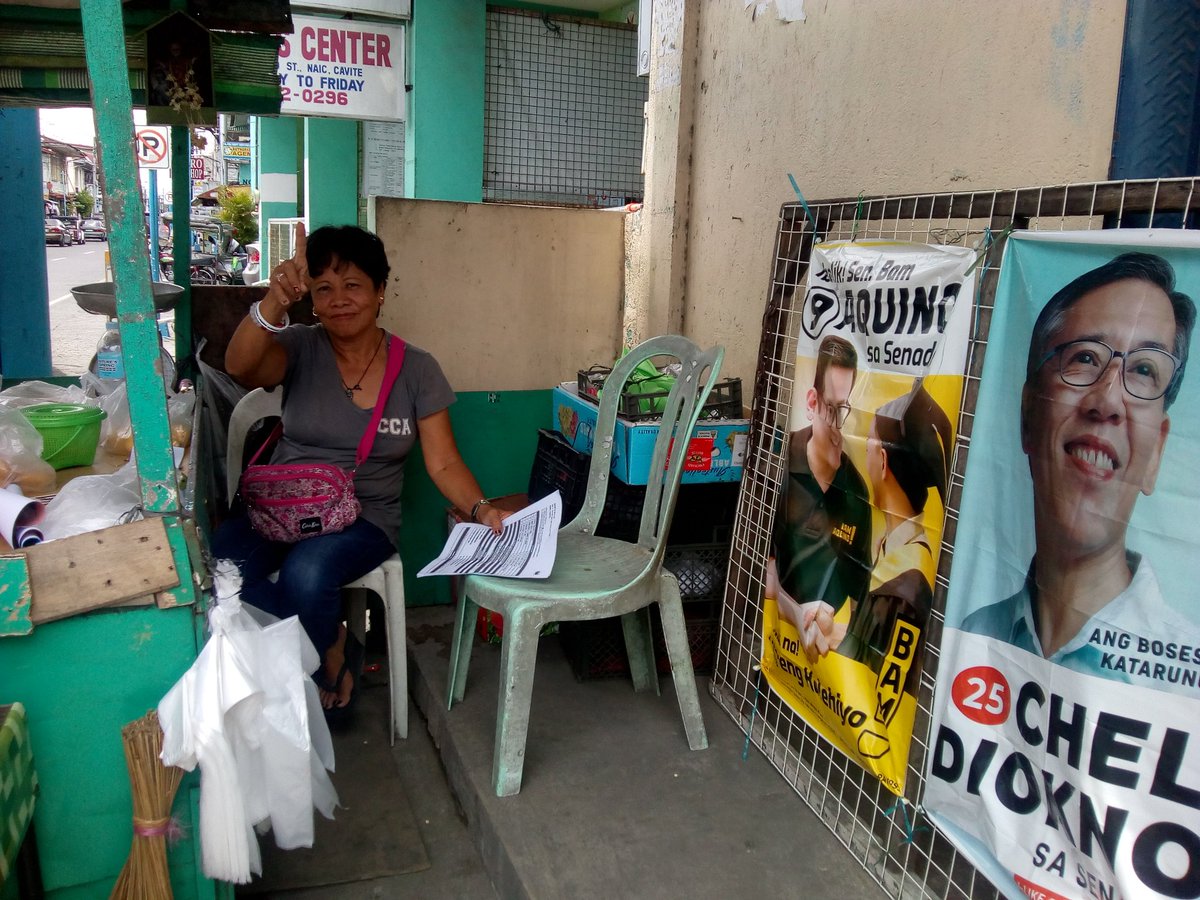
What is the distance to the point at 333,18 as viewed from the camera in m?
7.91

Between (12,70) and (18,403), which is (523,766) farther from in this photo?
(12,70)

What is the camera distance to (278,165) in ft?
48.9

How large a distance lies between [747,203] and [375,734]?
7.48 feet

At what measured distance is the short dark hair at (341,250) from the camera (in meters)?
2.93

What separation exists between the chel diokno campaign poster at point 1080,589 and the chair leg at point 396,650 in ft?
5.54

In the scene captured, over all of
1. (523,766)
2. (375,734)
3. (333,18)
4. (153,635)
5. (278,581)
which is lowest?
(375,734)

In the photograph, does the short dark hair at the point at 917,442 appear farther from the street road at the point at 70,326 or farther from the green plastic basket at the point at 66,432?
the street road at the point at 70,326

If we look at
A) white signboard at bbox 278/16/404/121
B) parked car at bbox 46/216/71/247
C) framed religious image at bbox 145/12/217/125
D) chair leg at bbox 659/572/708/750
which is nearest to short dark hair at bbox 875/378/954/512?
chair leg at bbox 659/572/708/750

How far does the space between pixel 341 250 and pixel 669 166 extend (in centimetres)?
152

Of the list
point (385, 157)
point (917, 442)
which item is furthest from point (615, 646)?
point (385, 157)

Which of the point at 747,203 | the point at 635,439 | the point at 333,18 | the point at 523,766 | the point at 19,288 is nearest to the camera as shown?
the point at 523,766

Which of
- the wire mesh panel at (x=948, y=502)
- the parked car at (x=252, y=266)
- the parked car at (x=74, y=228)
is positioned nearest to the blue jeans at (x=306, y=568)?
the wire mesh panel at (x=948, y=502)

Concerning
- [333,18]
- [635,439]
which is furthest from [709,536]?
[333,18]

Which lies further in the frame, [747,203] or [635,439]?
[747,203]
